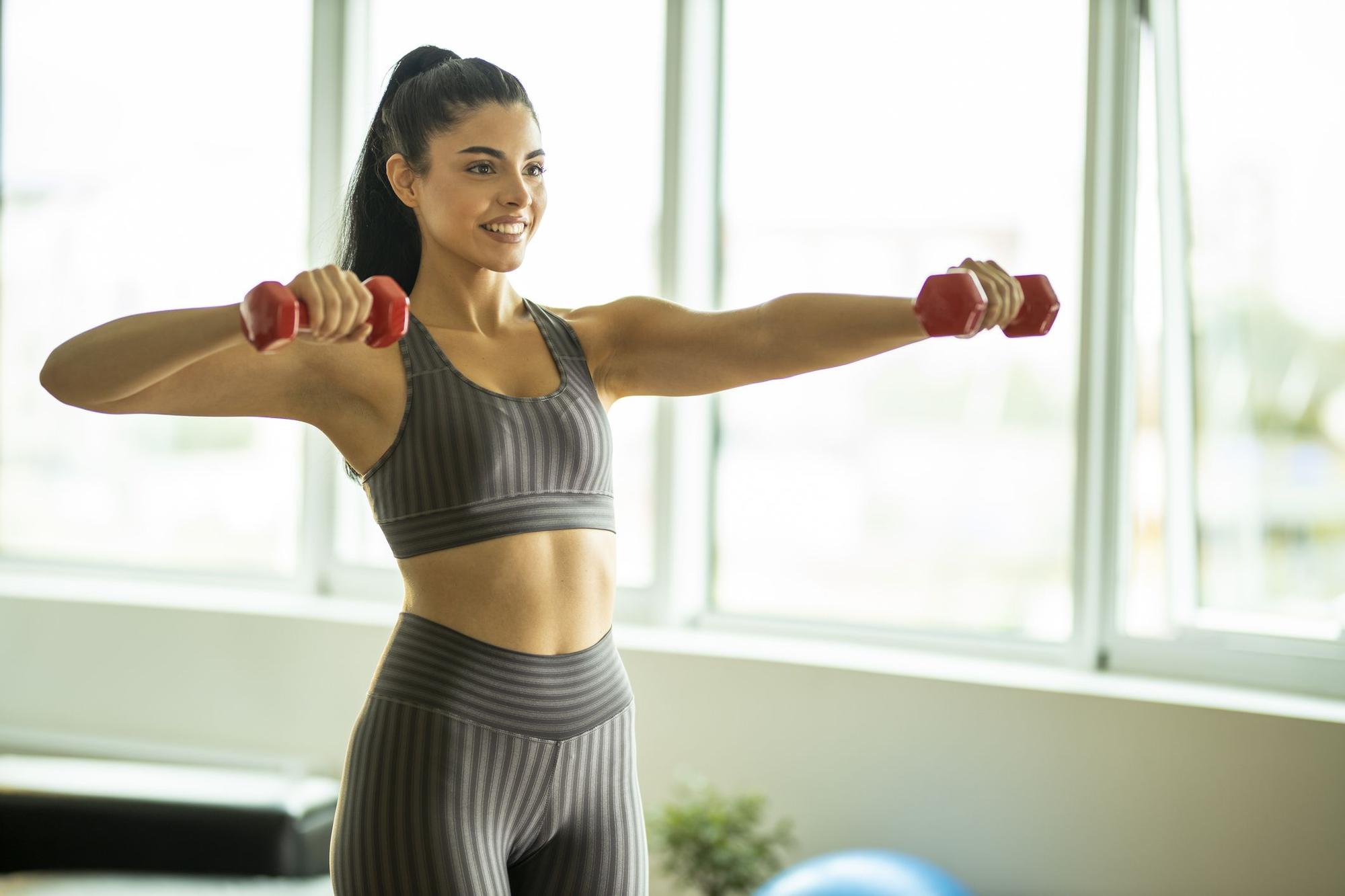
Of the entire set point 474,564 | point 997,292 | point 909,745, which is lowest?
point 909,745

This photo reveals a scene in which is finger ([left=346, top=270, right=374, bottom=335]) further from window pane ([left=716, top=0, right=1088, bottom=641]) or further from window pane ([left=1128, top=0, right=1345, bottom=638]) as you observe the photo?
window pane ([left=1128, top=0, right=1345, bottom=638])

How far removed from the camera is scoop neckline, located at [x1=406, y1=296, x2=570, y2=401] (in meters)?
1.22

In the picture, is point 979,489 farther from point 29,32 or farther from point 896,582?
point 29,32

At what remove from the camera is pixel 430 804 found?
3.78 ft

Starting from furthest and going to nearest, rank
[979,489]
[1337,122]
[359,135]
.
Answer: [359,135]
[979,489]
[1337,122]

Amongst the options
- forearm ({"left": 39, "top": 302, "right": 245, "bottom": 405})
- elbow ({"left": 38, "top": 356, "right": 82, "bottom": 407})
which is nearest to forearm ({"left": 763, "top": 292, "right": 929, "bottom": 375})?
forearm ({"left": 39, "top": 302, "right": 245, "bottom": 405})

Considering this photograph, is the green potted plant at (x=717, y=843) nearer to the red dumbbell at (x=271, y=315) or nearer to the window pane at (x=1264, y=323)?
the window pane at (x=1264, y=323)

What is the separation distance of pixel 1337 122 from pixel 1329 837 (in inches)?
51.2

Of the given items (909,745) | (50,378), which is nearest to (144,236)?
(909,745)

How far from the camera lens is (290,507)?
10.8ft

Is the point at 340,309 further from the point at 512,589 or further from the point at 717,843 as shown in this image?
the point at 717,843

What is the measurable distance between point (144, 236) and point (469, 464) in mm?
2542

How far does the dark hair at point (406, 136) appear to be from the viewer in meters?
1.25

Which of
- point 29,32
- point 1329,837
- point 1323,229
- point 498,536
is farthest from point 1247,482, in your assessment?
point 29,32
